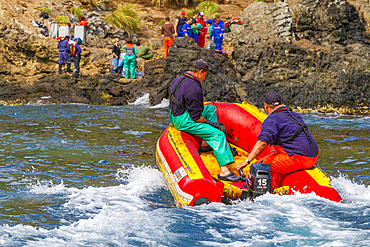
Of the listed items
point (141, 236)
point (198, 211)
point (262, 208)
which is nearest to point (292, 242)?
point (262, 208)

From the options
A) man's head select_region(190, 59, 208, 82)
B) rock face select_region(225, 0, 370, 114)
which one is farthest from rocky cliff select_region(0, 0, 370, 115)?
man's head select_region(190, 59, 208, 82)

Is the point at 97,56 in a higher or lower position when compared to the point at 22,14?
lower

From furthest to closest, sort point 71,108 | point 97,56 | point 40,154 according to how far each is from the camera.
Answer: point 97,56 < point 71,108 < point 40,154

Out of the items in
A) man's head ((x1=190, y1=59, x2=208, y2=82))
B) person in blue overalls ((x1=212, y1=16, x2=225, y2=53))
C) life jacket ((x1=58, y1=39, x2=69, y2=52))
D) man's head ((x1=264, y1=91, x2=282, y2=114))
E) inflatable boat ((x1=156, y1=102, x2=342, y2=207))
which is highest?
person in blue overalls ((x1=212, y1=16, x2=225, y2=53))

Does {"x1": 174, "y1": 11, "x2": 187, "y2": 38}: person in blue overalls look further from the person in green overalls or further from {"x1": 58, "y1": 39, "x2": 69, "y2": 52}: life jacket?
{"x1": 58, "y1": 39, "x2": 69, "y2": 52}: life jacket

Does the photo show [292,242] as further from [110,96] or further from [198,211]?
[110,96]

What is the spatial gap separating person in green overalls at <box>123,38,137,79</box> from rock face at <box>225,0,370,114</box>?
4299mm

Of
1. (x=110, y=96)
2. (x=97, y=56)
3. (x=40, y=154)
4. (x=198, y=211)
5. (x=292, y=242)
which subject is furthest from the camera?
(x=97, y=56)

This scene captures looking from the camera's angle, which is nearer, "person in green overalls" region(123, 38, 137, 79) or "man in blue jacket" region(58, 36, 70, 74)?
"person in green overalls" region(123, 38, 137, 79)

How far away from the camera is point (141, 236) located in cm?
383

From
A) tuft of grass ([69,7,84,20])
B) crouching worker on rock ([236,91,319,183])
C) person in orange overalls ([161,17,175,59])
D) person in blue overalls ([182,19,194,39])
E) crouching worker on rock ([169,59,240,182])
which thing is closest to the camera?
crouching worker on rock ([236,91,319,183])

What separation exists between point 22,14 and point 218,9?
12151 mm

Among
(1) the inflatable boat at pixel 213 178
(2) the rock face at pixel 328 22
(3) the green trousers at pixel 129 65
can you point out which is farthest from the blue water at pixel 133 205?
(3) the green trousers at pixel 129 65

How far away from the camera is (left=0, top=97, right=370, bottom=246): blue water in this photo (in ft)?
12.5
